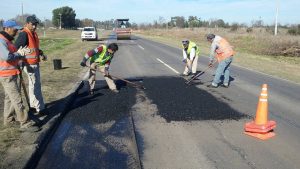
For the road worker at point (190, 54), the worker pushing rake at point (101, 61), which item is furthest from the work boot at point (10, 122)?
the road worker at point (190, 54)

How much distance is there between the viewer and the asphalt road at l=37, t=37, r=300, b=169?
516 cm

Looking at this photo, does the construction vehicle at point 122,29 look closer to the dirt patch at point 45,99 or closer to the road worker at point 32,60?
the dirt patch at point 45,99

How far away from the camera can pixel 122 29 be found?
44.9 meters

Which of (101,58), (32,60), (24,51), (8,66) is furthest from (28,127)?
(101,58)

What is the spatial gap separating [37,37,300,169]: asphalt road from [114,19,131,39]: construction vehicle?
34035 millimetres

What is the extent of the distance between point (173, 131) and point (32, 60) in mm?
3142

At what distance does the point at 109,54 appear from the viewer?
9.78 metres

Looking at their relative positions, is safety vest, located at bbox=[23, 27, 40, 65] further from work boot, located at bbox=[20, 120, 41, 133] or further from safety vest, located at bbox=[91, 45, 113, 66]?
safety vest, located at bbox=[91, 45, 113, 66]

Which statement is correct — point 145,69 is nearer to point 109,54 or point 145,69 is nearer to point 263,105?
point 109,54

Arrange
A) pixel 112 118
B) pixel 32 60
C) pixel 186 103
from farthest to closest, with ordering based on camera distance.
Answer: pixel 186 103 < pixel 112 118 < pixel 32 60

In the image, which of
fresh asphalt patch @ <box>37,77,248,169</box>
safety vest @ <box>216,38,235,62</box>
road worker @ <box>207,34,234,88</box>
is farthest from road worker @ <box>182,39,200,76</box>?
safety vest @ <box>216,38,235,62</box>

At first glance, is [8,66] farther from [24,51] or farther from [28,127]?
[28,127]

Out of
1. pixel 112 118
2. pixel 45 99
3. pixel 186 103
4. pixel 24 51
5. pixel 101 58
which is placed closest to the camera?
pixel 24 51

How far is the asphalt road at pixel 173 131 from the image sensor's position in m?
5.16
